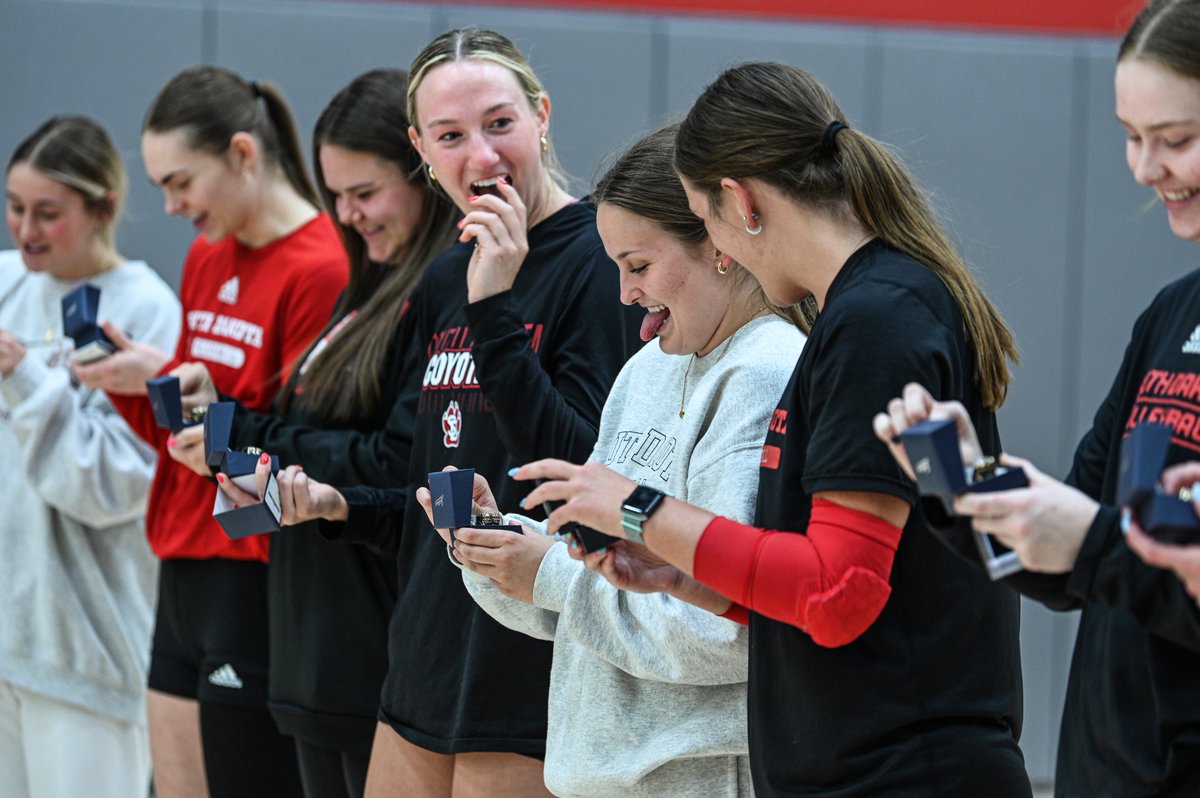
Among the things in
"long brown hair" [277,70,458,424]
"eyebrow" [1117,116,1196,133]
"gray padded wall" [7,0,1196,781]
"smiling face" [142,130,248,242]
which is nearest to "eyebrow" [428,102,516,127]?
"long brown hair" [277,70,458,424]

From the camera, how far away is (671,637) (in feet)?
6.11

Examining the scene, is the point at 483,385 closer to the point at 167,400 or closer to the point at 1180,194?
the point at 167,400

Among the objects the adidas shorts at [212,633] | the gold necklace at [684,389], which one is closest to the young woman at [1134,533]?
the gold necklace at [684,389]

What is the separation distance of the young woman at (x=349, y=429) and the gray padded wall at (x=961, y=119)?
78.8 inches

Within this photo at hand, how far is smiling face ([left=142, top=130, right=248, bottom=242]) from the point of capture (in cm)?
333

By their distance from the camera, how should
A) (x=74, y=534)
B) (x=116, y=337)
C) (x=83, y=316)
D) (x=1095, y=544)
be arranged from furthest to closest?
1. (x=74, y=534)
2. (x=116, y=337)
3. (x=83, y=316)
4. (x=1095, y=544)

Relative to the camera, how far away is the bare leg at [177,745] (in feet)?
10.7

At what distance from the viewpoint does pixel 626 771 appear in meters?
1.92

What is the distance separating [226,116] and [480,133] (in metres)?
1.10

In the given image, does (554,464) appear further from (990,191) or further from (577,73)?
(990,191)

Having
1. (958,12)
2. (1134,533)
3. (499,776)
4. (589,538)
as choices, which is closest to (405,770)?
(499,776)

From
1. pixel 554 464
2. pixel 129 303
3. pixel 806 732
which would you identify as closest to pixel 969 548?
pixel 806 732

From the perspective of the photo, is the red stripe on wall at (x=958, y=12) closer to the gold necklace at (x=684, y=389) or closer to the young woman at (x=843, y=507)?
the gold necklace at (x=684, y=389)

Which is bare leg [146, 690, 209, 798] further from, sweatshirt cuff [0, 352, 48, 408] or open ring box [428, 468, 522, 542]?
open ring box [428, 468, 522, 542]
